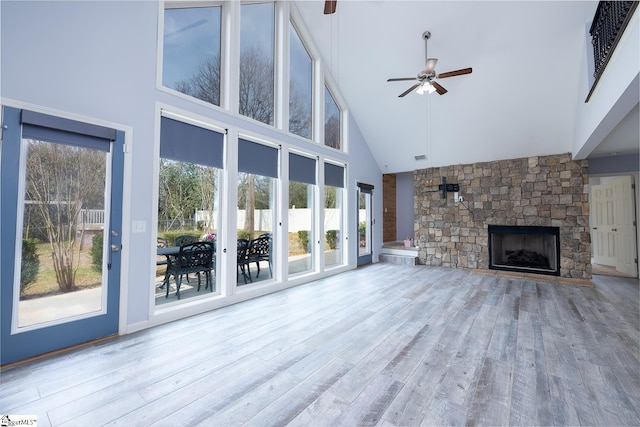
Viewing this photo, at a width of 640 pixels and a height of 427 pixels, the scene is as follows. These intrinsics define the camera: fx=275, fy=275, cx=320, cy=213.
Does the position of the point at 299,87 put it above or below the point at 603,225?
above

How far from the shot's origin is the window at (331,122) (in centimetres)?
639

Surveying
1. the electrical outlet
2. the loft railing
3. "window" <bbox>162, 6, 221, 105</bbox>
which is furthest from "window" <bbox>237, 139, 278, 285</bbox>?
the loft railing

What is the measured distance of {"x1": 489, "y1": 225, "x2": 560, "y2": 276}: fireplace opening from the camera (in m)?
6.11

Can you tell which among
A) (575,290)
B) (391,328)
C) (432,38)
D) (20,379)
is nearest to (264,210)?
(391,328)

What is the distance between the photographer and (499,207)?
6594 millimetres

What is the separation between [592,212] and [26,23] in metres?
11.0

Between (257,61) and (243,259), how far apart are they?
3440 mm

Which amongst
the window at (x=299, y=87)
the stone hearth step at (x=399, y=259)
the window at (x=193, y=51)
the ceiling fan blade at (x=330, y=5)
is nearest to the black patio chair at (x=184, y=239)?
the window at (x=193, y=51)

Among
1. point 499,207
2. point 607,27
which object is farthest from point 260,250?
Answer: point 499,207

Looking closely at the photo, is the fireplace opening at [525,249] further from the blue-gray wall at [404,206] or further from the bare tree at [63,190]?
the bare tree at [63,190]

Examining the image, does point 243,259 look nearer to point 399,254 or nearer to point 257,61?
point 257,61

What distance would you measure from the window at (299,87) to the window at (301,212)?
2.25 feet

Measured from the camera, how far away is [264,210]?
4812 mm

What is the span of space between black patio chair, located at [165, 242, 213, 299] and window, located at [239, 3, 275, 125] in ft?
7.24
